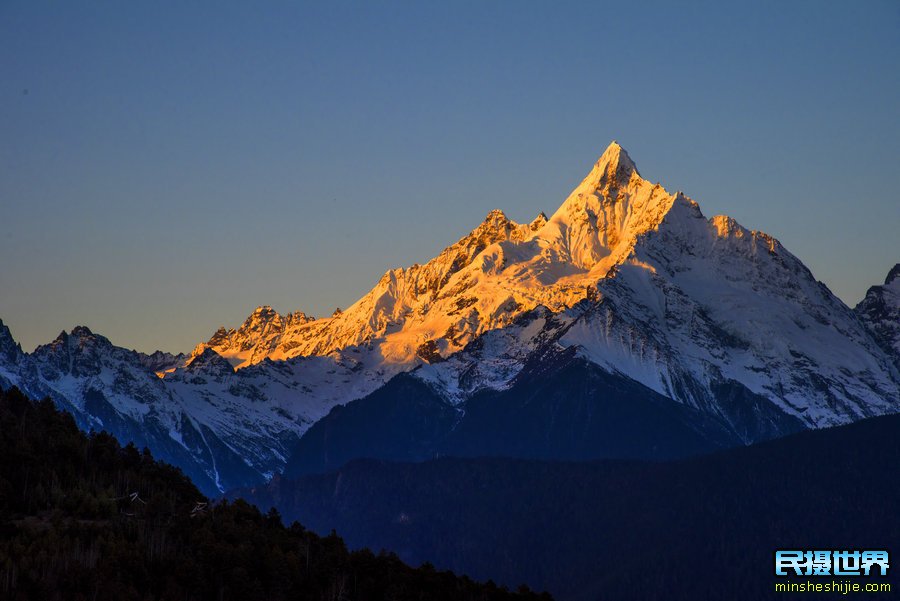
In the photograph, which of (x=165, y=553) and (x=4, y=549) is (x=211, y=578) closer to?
(x=165, y=553)

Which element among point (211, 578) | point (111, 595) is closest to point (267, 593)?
point (211, 578)

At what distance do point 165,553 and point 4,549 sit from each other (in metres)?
15.5

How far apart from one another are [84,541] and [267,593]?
695 inches

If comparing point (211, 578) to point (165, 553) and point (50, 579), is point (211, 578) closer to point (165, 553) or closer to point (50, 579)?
point (165, 553)

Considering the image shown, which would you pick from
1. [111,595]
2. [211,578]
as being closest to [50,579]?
[111,595]

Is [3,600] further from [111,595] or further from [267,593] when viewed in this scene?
[267,593]

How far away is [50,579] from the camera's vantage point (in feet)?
606

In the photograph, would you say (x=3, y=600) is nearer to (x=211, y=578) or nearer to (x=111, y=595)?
(x=111, y=595)

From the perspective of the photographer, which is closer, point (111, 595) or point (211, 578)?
point (111, 595)

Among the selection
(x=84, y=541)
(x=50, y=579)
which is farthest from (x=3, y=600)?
(x=84, y=541)

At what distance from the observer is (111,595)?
184000mm

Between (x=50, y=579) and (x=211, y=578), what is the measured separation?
17604 millimetres

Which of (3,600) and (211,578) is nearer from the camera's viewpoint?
(3,600)

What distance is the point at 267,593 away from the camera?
199750 millimetres
